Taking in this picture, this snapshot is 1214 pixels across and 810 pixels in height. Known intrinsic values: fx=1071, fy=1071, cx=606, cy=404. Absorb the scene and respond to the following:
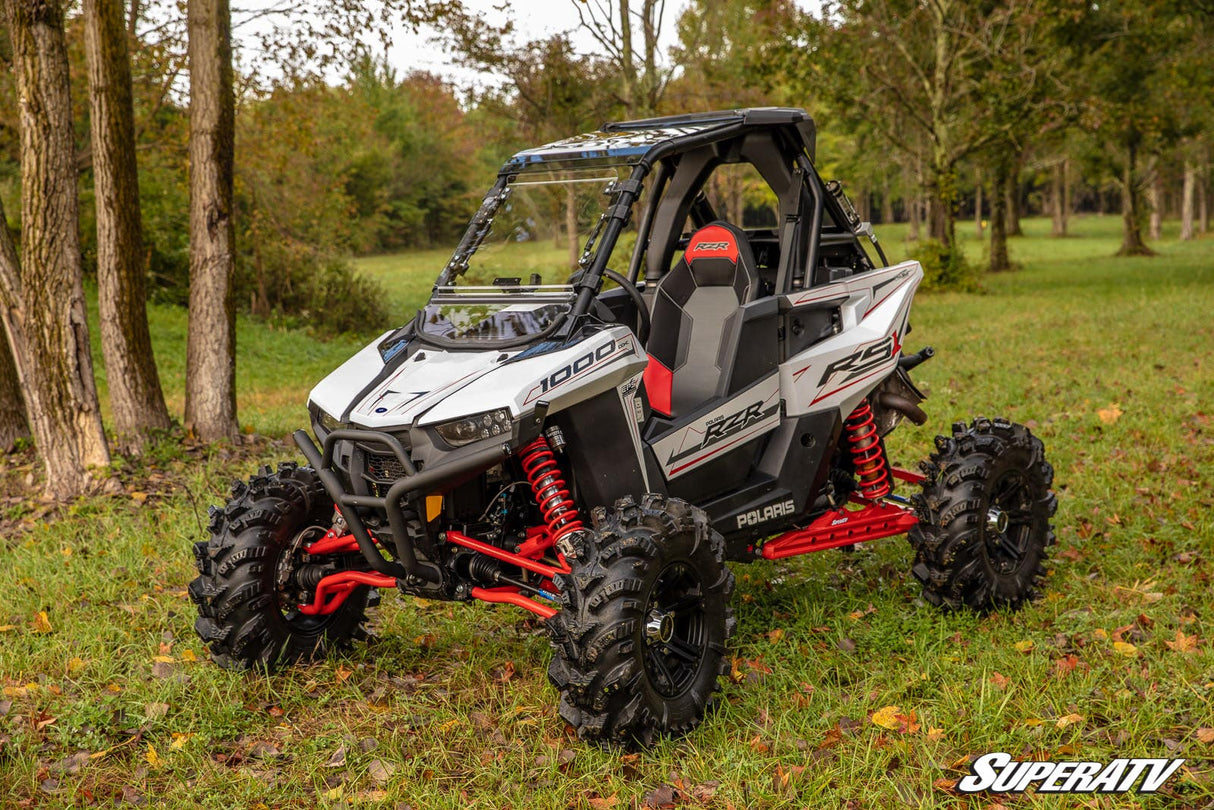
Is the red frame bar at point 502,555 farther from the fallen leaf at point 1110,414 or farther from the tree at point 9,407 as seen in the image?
the tree at point 9,407

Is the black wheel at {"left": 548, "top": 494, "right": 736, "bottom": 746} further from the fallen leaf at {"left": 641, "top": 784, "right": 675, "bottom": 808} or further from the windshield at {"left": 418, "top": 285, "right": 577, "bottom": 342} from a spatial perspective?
the windshield at {"left": 418, "top": 285, "right": 577, "bottom": 342}

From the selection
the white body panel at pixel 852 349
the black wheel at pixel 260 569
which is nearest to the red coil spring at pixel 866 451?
the white body panel at pixel 852 349

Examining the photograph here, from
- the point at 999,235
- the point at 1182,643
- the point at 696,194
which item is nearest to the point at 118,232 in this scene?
the point at 696,194

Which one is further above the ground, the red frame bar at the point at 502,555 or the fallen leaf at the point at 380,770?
the red frame bar at the point at 502,555

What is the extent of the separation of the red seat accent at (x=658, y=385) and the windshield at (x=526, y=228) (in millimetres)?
659

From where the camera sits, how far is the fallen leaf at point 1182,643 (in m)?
4.73

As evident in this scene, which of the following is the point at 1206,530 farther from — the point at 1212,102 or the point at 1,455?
the point at 1212,102

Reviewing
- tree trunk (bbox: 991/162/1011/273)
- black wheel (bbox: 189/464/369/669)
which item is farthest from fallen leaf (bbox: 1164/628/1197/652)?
tree trunk (bbox: 991/162/1011/273)

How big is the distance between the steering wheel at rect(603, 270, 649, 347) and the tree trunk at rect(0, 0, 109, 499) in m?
4.28

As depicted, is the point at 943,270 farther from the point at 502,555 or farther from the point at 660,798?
the point at 660,798

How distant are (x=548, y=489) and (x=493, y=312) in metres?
0.85

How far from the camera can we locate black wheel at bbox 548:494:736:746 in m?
3.87

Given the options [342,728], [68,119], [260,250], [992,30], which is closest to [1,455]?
[68,119]

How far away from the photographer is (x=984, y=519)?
525 cm
